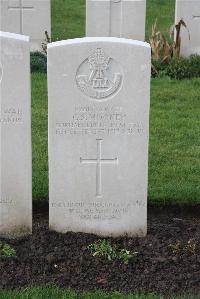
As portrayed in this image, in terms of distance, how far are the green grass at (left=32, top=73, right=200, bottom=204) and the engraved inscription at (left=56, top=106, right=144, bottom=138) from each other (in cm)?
116

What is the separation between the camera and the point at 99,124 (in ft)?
17.5

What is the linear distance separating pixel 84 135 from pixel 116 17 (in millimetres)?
6480

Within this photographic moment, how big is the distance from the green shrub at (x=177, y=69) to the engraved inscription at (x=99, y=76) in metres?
5.13

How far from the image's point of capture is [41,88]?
948cm

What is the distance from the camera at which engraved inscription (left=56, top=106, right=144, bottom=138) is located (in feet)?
17.3

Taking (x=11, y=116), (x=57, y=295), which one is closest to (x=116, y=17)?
(x=11, y=116)

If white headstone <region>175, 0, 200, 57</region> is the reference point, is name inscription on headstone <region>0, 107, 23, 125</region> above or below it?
below

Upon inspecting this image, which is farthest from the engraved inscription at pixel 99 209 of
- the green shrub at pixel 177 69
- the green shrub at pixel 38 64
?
the green shrub at pixel 38 64

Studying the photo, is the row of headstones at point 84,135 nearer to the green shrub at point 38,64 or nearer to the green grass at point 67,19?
the green shrub at point 38,64

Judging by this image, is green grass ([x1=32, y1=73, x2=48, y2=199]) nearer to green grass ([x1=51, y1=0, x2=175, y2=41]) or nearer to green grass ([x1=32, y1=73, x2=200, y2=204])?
green grass ([x1=32, y1=73, x2=200, y2=204])

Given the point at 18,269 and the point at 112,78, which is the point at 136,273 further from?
the point at 112,78

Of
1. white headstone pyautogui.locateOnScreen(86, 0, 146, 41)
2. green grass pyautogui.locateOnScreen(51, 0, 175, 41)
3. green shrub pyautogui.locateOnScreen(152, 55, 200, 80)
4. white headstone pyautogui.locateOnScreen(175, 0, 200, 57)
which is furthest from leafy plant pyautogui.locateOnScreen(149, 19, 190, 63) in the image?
green grass pyautogui.locateOnScreen(51, 0, 175, 41)

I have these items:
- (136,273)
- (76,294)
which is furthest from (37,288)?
(136,273)

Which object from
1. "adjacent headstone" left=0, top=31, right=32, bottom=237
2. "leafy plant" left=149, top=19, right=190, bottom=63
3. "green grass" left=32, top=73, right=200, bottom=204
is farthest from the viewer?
"leafy plant" left=149, top=19, right=190, bottom=63
